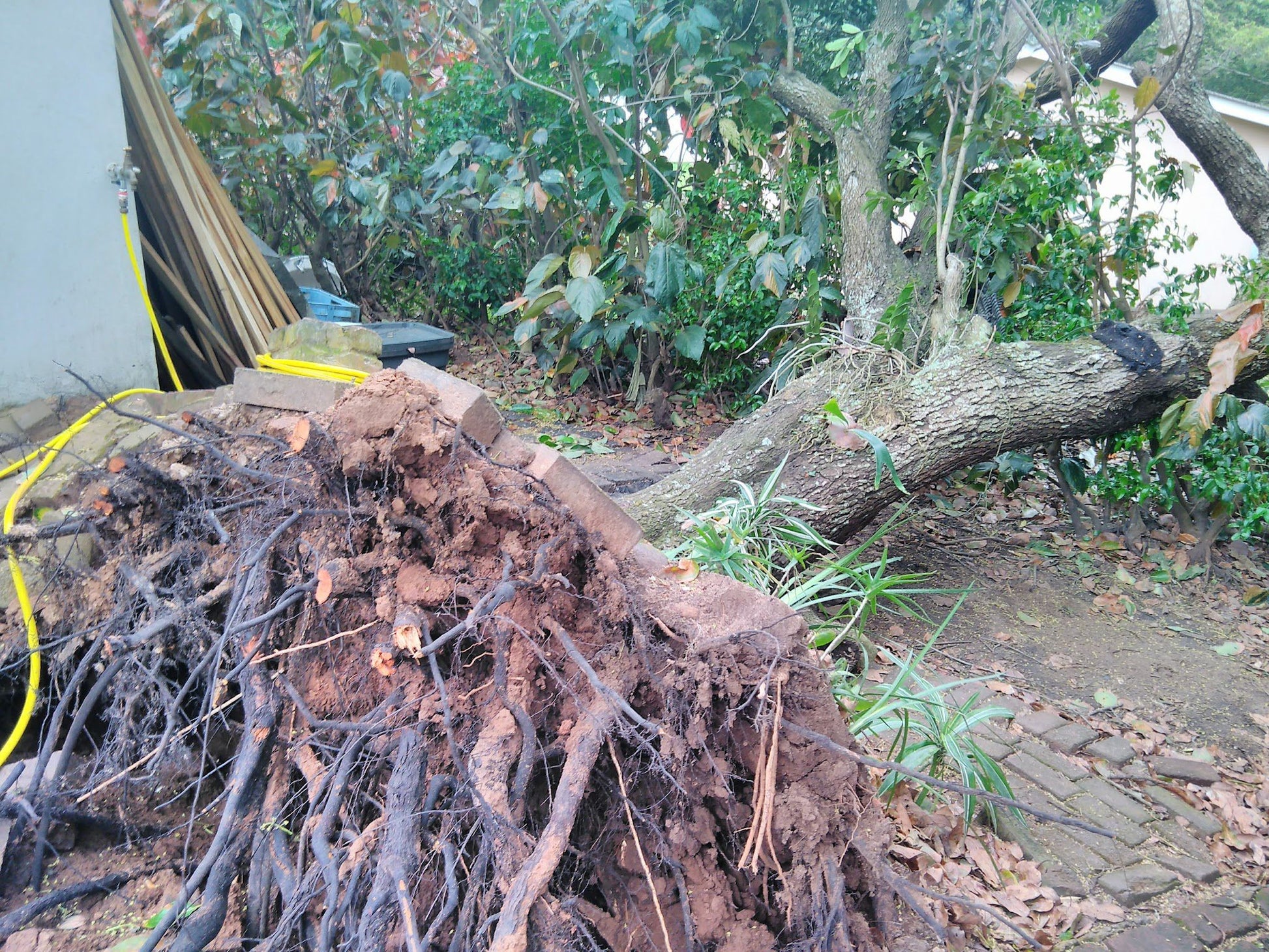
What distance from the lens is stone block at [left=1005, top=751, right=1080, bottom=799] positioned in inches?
111

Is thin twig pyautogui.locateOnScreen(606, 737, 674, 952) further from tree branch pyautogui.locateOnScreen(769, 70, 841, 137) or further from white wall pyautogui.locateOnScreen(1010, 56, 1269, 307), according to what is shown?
white wall pyautogui.locateOnScreen(1010, 56, 1269, 307)

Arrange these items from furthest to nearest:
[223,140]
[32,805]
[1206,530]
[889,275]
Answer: [223,140] < [889,275] < [1206,530] < [32,805]

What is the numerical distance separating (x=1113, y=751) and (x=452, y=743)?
2760mm

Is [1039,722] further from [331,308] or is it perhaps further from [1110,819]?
[331,308]

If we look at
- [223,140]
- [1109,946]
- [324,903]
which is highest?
[223,140]


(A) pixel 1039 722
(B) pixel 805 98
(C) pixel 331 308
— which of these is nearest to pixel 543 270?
(C) pixel 331 308

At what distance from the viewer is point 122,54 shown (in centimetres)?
380

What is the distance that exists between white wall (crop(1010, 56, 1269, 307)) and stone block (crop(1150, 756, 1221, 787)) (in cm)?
940

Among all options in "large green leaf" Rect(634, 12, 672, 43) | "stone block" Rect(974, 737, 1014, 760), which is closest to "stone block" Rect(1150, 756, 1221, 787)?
"stone block" Rect(974, 737, 1014, 760)

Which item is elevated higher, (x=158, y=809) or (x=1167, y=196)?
(x=1167, y=196)

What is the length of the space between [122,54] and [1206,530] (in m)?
6.28

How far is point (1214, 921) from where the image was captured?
235 centimetres

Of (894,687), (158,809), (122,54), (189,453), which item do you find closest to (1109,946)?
(894,687)

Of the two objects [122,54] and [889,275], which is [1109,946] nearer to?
[889,275]
